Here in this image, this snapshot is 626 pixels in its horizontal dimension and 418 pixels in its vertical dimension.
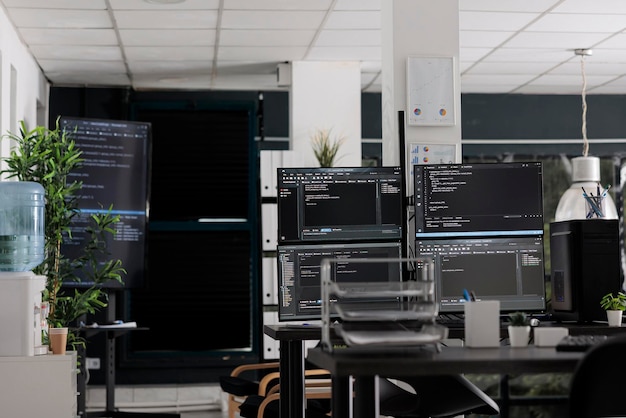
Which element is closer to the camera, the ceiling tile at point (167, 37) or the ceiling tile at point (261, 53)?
the ceiling tile at point (167, 37)

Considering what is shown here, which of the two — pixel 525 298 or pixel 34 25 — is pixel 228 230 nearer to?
pixel 34 25

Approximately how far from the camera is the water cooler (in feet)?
14.6

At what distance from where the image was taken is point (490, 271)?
393 centimetres

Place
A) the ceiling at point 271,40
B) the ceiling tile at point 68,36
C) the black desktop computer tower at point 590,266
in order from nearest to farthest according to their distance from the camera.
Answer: the black desktop computer tower at point 590,266 → the ceiling at point 271,40 → the ceiling tile at point 68,36

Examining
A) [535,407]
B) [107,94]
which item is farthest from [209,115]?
[535,407]

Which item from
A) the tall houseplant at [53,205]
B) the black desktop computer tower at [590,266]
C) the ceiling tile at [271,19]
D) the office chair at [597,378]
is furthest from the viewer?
the ceiling tile at [271,19]

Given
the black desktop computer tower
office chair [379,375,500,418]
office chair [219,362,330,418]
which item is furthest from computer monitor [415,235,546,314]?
office chair [219,362,330,418]

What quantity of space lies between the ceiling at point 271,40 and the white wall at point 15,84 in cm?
10

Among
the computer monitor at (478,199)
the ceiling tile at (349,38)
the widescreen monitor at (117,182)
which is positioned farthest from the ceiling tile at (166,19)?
the computer monitor at (478,199)

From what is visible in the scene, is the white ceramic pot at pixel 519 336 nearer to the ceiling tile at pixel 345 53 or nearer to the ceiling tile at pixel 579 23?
the ceiling tile at pixel 579 23

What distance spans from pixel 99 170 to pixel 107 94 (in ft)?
6.98

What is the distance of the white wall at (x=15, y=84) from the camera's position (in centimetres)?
616

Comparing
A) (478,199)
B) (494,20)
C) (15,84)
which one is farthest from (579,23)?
(15,84)

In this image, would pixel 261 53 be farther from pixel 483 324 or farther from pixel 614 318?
pixel 483 324
